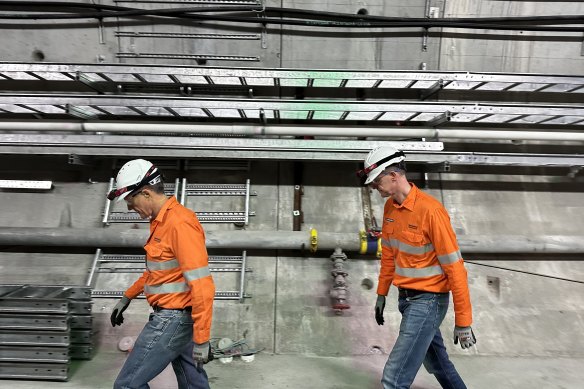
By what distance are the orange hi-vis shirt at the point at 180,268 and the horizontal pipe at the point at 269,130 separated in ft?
5.81

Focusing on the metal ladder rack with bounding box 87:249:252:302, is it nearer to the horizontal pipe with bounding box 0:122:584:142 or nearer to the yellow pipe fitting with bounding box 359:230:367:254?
the yellow pipe fitting with bounding box 359:230:367:254

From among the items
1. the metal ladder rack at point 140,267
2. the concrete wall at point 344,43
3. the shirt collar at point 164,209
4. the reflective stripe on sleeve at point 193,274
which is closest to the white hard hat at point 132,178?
the shirt collar at point 164,209

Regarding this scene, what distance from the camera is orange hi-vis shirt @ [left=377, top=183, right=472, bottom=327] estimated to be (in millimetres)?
2084

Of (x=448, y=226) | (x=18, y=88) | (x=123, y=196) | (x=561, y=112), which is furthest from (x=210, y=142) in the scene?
(x=561, y=112)

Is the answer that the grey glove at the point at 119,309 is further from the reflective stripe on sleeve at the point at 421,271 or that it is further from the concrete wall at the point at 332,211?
the reflective stripe on sleeve at the point at 421,271

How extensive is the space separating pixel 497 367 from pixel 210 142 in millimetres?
3552

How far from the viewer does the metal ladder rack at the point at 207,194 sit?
4.06 metres

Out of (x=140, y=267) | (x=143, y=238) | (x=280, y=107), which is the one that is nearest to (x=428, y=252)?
(x=280, y=107)

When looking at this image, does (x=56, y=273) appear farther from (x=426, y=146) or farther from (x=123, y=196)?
(x=426, y=146)

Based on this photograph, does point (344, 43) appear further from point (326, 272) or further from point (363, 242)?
point (326, 272)

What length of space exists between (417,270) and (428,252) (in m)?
0.13

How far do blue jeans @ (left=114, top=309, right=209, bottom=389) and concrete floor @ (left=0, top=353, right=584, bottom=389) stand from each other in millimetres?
1079

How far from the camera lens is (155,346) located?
78.6 inches

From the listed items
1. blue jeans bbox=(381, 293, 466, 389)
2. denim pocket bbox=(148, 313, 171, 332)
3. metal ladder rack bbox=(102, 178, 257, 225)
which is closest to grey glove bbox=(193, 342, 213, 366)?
denim pocket bbox=(148, 313, 171, 332)
